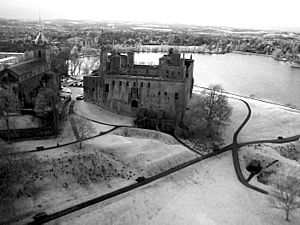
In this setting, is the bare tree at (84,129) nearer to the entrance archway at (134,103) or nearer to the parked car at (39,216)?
the entrance archway at (134,103)

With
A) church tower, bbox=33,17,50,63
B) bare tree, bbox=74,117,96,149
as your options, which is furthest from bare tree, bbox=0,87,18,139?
church tower, bbox=33,17,50,63

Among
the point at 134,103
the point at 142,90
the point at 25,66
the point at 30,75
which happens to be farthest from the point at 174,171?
the point at 25,66

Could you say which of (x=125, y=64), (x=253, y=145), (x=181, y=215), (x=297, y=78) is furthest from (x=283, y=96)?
(x=181, y=215)

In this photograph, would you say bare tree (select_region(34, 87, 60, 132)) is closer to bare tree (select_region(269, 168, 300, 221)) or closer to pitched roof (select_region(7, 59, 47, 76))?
pitched roof (select_region(7, 59, 47, 76))

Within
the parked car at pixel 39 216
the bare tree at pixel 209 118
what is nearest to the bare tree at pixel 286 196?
the bare tree at pixel 209 118

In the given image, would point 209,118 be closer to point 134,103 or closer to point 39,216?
point 134,103

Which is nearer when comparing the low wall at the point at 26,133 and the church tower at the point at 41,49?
the low wall at the point at 26,133
